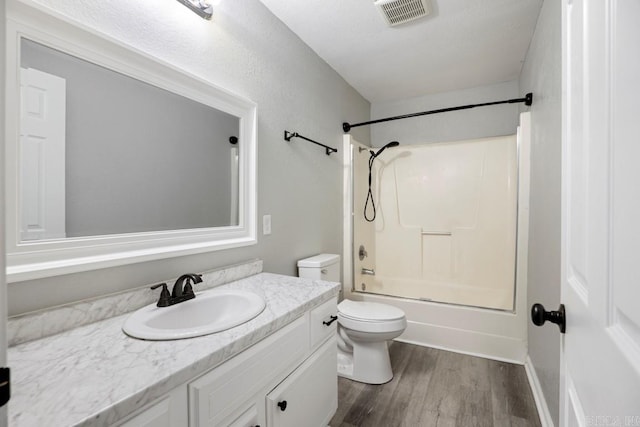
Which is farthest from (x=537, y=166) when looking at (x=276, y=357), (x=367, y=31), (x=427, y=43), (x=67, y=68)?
(x=67, y=68)

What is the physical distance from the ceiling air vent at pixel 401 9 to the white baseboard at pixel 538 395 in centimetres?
230

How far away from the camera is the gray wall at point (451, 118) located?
283 centimetres

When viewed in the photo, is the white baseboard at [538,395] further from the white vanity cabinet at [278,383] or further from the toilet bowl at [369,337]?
the white vanity cabinet at [278,383]

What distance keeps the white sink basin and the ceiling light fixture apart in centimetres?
124

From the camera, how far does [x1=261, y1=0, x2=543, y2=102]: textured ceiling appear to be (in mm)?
1770

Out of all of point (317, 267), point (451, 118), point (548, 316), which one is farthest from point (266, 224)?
point (451, 118)

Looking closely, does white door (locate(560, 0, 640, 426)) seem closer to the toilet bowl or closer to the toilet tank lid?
the toilet bowl

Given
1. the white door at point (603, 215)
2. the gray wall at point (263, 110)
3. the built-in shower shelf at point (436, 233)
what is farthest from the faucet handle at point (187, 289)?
the built-in shower shelf at point (436, 233)

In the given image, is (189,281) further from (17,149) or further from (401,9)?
(401,9)

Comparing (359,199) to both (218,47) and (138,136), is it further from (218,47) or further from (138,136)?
(138,136)

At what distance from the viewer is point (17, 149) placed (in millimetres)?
813

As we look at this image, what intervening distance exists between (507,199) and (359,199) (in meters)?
1.37

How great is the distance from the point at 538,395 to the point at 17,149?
2.60 meters

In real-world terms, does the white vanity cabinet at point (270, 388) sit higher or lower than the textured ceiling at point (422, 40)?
lower
